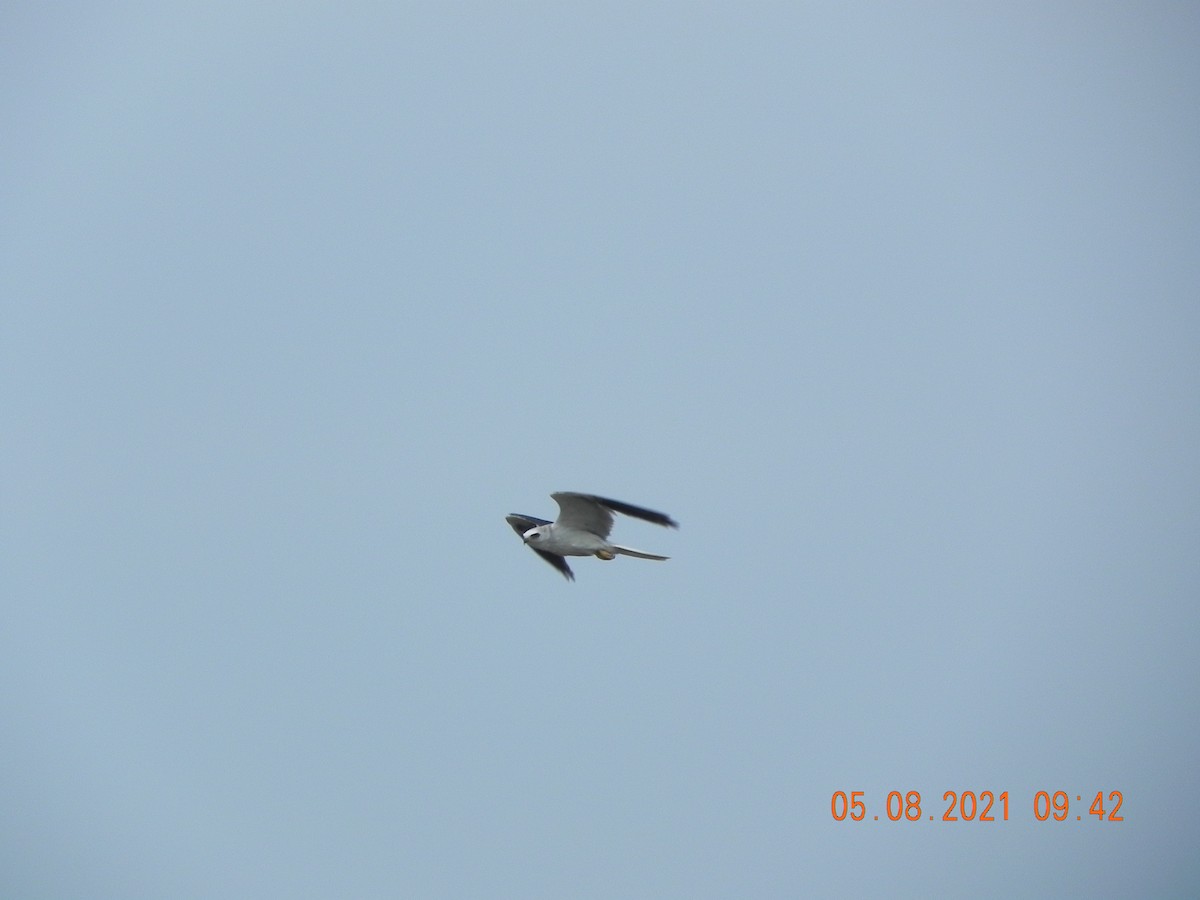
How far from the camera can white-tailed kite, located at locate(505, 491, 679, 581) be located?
2353 cm

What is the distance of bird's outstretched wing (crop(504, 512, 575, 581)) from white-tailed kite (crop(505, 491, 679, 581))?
0.39 metres

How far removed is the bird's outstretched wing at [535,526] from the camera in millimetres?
26281

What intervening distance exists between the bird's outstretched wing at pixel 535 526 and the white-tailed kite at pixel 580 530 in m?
0.39

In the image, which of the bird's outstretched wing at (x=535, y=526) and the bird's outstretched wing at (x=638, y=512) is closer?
the bird's outstretched wing at (x=638, y=512)

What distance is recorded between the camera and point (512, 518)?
28.1m

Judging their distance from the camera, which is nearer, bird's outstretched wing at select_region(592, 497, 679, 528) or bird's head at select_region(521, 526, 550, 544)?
bird's outstretched wing at select_region(592, 497, 679, 528)

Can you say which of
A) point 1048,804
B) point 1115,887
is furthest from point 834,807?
point 1115,887

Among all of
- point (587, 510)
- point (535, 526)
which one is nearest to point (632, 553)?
point (587, 510)

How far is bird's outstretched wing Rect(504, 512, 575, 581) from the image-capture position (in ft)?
86.2

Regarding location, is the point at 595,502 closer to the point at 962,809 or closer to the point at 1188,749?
the point at 962,809

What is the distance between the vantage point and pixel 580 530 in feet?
80.1

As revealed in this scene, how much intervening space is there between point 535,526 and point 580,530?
10.7 feet

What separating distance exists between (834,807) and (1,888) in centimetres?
12921

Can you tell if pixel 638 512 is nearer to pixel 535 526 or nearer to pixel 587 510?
pixel 587 510
